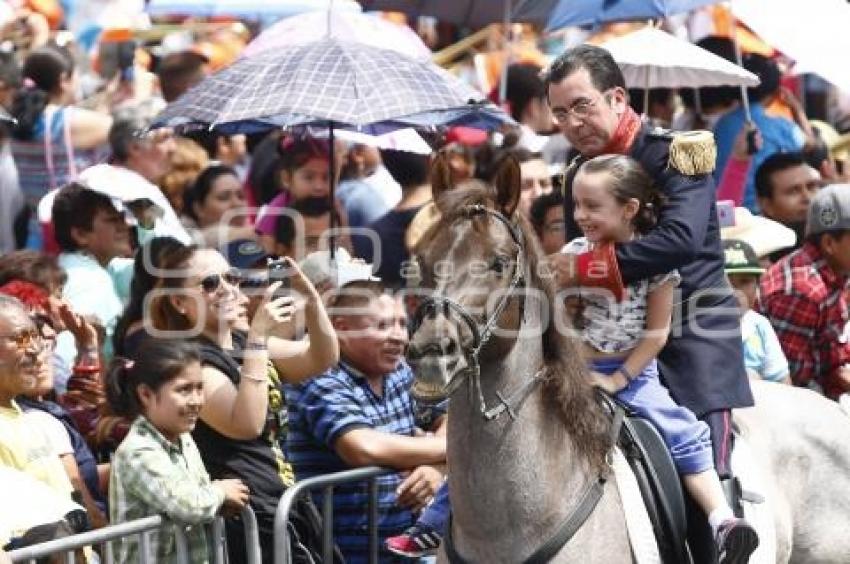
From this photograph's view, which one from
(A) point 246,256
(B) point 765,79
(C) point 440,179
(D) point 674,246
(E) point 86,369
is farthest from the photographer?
(B) point 765,79

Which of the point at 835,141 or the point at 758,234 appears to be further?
the point at 835,141

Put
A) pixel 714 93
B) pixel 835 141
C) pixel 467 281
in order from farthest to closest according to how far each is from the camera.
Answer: pixel 835 141 < pixel 714 93 < pixel 467 281

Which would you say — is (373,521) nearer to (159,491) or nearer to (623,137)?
(159,491)

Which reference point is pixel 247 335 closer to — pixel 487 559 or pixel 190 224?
pixel 487 559

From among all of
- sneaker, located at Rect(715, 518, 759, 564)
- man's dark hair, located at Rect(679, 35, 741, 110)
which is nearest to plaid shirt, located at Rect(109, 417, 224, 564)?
sneaker, located at Rect(715, 518, 759, 564)

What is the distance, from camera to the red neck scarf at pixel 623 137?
8.78 meters

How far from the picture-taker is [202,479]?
29.0ft

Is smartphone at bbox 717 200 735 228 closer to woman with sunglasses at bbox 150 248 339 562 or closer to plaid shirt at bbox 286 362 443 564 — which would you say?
plaid shirt at bbox 286 362 443 564

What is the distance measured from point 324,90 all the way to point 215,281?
154cm

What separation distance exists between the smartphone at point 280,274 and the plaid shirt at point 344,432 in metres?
0.53

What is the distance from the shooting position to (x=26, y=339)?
8750mm

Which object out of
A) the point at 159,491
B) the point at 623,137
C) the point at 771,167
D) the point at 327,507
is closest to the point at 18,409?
the point at 159,491

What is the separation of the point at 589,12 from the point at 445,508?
5.86m

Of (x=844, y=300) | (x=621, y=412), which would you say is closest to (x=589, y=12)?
(x=844, y=300)
